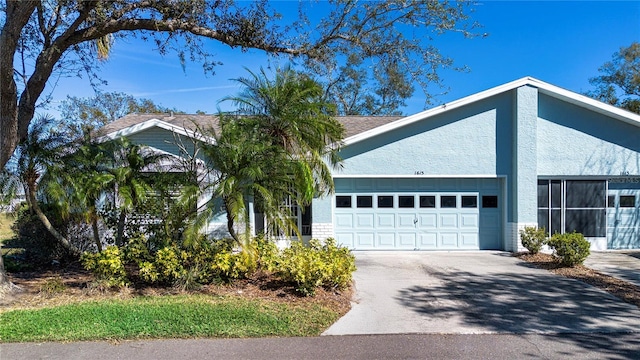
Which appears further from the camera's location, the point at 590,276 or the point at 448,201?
the point at 448,201

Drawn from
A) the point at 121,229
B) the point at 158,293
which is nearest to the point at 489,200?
the point at 158,293

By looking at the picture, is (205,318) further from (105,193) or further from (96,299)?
(105,193)

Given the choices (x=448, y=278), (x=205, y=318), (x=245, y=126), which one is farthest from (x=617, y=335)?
(x=245, y=126)

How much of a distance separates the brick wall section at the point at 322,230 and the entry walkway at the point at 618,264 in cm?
719

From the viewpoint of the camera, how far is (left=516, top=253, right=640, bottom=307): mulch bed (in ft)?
22.7

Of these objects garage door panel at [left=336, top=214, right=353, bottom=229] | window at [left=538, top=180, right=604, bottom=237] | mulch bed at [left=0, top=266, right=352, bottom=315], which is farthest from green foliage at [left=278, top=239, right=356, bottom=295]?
window at [left=538, top=180, right=604, bottom=237]

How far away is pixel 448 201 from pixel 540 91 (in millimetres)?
4544

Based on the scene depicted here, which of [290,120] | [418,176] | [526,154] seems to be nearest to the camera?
[290,120]

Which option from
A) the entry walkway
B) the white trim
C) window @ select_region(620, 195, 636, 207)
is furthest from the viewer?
window @ select_region(620, 195, 636, 207)

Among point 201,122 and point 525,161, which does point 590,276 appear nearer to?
point 525,161

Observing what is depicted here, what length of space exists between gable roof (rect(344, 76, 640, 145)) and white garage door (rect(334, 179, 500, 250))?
1774mm

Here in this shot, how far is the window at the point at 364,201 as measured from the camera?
38.5ft

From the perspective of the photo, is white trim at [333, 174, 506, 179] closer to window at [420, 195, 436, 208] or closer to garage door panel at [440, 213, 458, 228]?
window at [420, 195, 436, 208]

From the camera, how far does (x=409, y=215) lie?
1171 cm
